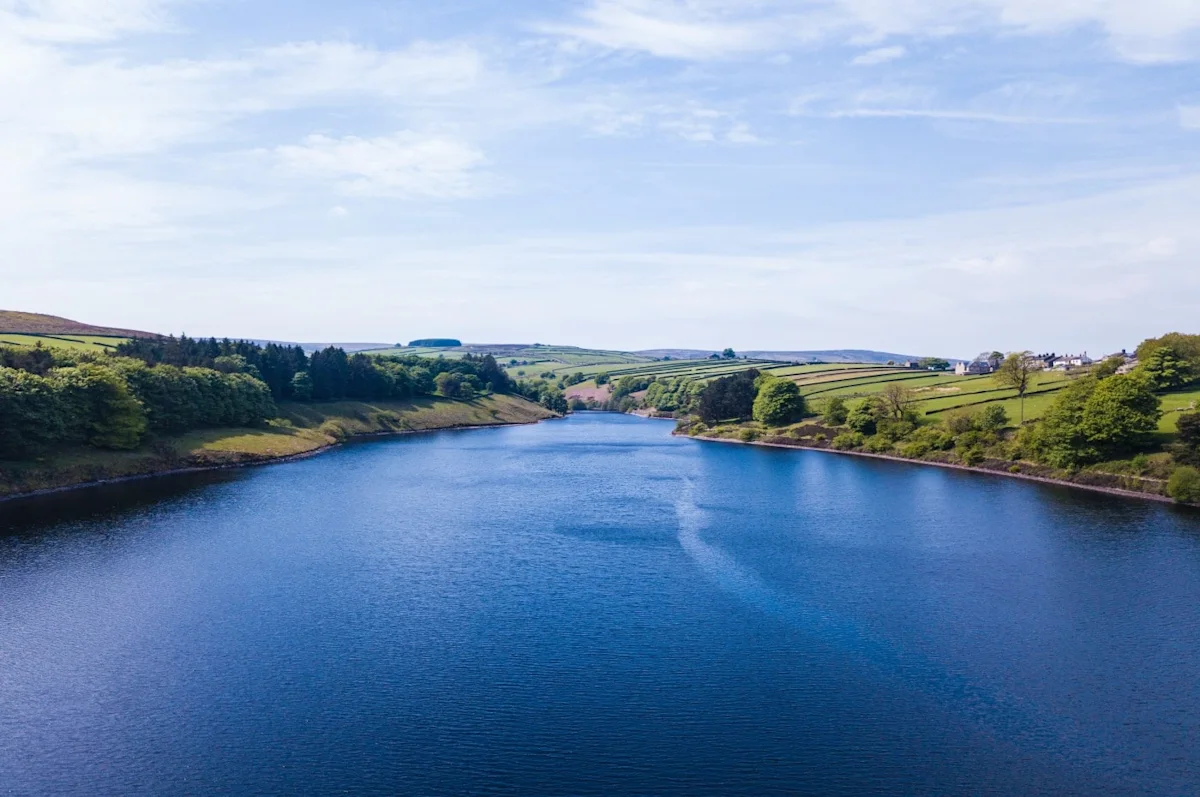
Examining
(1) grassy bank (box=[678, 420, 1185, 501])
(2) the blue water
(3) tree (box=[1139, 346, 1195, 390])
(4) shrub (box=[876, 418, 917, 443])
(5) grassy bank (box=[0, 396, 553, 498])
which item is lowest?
(2) the blue water

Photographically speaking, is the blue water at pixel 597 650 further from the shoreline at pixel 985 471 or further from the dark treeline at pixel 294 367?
the dark treeline at pixel 294 367

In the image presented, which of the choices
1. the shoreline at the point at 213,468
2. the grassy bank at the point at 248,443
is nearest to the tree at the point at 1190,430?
the shoreline at the point at 213,468

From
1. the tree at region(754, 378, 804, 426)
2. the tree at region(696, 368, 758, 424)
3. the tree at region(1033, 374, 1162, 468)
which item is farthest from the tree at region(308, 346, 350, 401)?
the tree at region(1033, 374, 1162, 468)

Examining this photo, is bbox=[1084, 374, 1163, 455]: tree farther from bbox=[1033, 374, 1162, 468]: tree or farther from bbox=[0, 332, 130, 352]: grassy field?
bbox=[0, 332, 130, 352]: grassy field

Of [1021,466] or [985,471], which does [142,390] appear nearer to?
[985,471]

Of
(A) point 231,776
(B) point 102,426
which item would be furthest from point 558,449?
(A) point 231,776

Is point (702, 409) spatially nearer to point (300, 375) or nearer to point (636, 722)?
point (300, 375)
